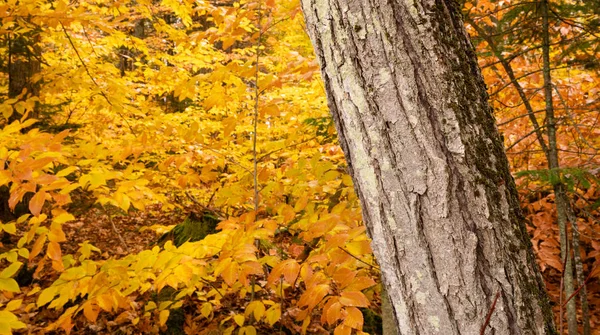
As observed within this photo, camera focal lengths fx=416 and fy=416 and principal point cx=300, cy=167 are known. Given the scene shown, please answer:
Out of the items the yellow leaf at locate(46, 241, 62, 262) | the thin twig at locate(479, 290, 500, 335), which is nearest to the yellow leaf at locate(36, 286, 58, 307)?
the yellow leaf at locate(46, 241, 62, 262)

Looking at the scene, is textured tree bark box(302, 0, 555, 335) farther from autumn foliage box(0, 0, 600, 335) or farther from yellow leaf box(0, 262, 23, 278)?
yellow leaf box(0, 262, 23, 278)

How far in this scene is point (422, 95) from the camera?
34.8 inches

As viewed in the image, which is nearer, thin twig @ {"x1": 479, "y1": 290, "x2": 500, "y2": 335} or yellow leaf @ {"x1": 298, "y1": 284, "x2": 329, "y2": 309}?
thin twig @ {"x1": 479, "y1": 290, "x2": 500, "y2": 335}

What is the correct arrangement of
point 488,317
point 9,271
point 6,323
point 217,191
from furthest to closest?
1. point 217,191
2. point 9,271
3. point 6,323
4. point 488,317

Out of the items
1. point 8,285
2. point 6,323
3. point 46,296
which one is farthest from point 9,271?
point 6,323

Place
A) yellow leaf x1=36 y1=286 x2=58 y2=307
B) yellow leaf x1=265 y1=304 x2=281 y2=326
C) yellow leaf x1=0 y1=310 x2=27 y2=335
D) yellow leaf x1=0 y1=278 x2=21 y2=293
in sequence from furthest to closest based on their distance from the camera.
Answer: yellow leaf x1=265 y1=304 x2=281 y2=326, yellow leaf x1=36 y1=286 x2=58 y2=307, yellow leaf x1=0 y1=278 x2=21 y2=293, yellow leaf x1=0 y1=310 x2=27 y2=335

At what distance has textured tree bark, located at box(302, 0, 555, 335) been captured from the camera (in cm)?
88

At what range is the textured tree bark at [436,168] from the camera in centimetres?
88

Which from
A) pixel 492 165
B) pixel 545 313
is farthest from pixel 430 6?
pixel 545 313

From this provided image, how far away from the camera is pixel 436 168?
2.88ft

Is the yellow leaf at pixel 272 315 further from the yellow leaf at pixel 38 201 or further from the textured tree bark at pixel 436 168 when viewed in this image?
the textured tree bark at pixel 436 168

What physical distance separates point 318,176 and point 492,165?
154cm

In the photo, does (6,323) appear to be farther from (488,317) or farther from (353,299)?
(488,317)

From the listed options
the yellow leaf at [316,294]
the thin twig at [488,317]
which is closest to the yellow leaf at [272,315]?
the yellow leaf at [316,294]
